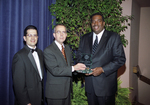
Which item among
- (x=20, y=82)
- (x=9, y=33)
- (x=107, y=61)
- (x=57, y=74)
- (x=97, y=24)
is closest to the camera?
(x=20, y=82)

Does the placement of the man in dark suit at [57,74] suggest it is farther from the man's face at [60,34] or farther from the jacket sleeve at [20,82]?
the jacket sleeve at [20,82]

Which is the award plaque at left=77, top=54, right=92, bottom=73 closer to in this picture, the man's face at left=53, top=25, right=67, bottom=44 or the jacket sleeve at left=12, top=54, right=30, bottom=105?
the man's face at left=53, top=25, right=67, bottom=44

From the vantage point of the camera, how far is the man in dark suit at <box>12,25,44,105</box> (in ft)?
6.67

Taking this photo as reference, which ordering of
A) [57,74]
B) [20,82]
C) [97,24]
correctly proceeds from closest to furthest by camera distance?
[20,82], [57,74], [97,24]

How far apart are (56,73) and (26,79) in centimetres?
A: 49

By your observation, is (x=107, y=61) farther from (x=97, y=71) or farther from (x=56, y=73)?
(x=56, y=73)

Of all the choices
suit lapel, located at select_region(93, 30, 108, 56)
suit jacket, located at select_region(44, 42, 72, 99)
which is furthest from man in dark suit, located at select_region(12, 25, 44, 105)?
suit lapel, located at select_region(93, 30, 108, 56)

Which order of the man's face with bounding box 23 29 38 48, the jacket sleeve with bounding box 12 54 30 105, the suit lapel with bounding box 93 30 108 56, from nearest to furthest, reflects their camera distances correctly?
the jacket sleeve with bounding box 12 54 30 105
the man's face with bounding box 23 29 38 48
the suit lapel with bounding box 93 30 108 56

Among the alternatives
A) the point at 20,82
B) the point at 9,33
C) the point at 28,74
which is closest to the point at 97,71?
the point at 28,74

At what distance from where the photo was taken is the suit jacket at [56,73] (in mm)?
2285

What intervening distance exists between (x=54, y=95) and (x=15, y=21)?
68.6 inches

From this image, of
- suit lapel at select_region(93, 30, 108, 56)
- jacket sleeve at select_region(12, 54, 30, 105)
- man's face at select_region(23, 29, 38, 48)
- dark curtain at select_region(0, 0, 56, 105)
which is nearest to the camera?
jacket sleeve at select_region(12, 54, 30, 105)

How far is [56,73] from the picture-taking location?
7.39 feet

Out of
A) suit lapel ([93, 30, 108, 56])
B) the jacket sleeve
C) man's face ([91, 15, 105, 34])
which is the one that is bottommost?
the jacket sleeve
